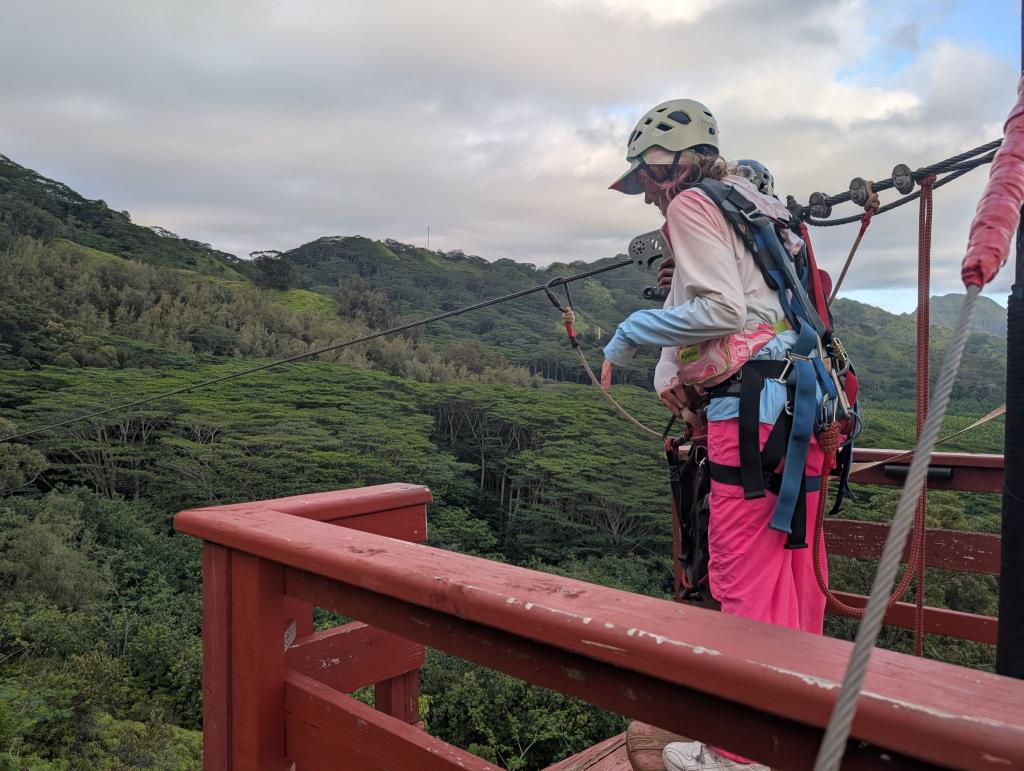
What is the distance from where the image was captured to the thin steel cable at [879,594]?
0.37 meters

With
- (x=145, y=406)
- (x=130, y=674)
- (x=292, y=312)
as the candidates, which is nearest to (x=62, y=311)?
(x=145, y=406)

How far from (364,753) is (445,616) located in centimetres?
28

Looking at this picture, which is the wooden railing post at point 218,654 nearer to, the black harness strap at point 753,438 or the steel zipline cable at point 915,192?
the black harness strap at point 753,438

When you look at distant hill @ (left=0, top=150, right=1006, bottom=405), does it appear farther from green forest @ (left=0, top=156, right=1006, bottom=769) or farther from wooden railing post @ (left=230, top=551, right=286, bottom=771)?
wooden railing post @ (left=230, top=551, right=286, bottom=771)

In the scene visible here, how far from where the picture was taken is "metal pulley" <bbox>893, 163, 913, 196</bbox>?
1.53 m

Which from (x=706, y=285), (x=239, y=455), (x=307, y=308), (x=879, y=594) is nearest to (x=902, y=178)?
(x=706, y=285)

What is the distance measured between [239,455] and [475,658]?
1063cm

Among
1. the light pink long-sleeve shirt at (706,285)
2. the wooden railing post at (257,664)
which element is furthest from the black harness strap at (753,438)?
the wooden railing post at (257,664)

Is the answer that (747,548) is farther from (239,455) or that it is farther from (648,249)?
(239,455)

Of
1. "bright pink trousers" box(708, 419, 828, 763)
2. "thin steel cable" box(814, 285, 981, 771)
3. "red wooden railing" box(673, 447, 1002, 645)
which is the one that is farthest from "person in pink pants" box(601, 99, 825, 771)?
"thin steel cable" box(814, 285, 981, 771)

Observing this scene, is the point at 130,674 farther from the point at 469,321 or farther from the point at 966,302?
the point at 469,321

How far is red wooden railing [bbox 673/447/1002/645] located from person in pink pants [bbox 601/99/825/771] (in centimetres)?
52

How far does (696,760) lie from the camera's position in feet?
4.75

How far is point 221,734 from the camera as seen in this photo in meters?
1.09
